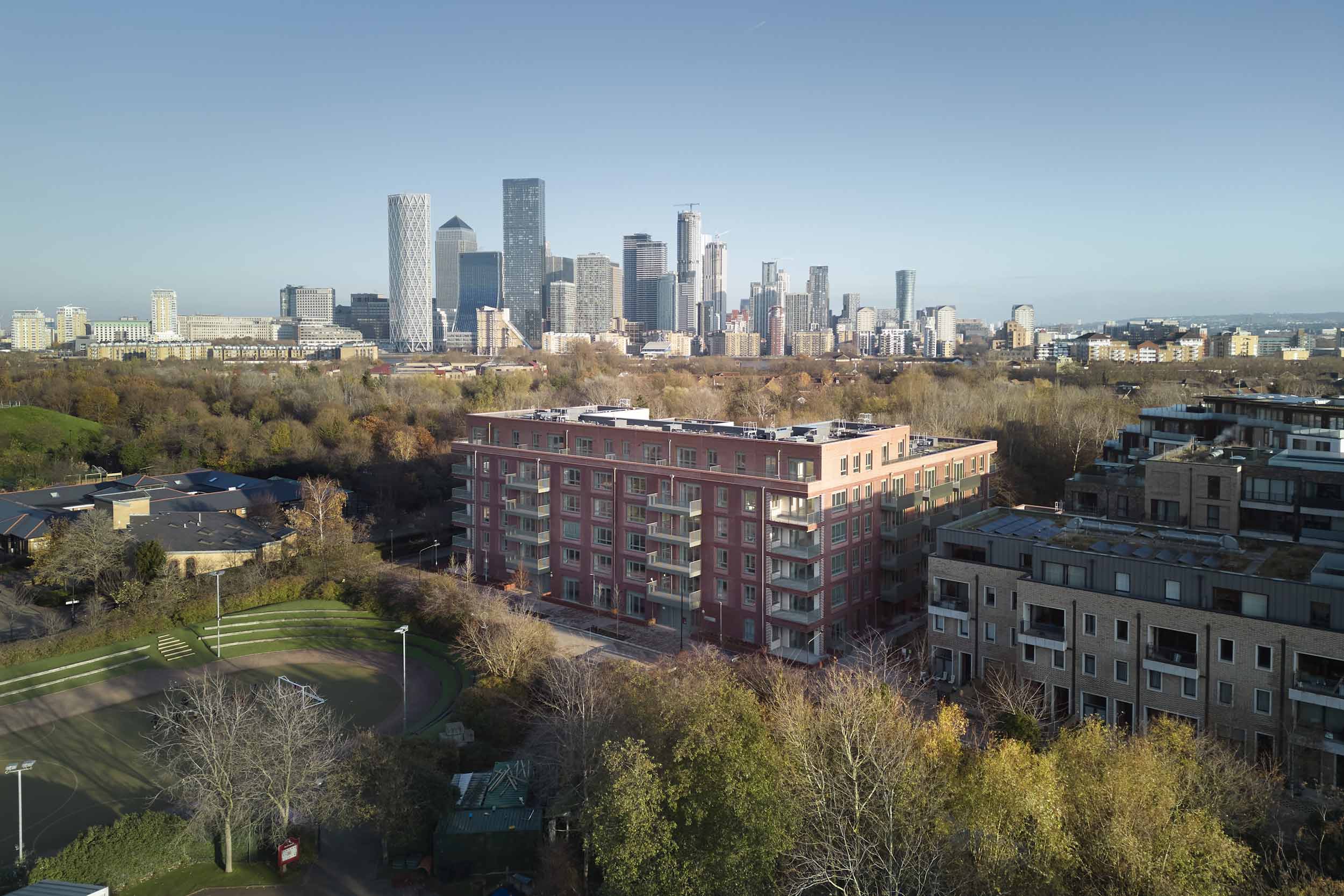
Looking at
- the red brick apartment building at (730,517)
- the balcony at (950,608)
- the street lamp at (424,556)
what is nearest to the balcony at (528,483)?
the red brick apartment building at (730,517)

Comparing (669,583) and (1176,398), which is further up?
(1176,398)

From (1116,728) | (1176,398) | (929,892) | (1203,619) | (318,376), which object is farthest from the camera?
(318,376)

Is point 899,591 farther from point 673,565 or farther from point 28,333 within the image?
point 28,333

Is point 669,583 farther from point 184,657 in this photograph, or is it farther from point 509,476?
point 184,657

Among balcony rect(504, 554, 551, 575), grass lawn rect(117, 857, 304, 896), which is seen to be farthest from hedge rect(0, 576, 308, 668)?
grass lawn rect(117, 857, 304, 896)

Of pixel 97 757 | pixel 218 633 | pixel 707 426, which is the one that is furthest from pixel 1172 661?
pixel 218 633

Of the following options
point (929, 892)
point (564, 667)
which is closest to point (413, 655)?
point (564, 667)

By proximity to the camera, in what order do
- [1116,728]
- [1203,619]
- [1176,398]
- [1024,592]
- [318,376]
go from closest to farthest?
[1116,728] < [1203,619] < [1024,592] < [1176,398] < [318,376]

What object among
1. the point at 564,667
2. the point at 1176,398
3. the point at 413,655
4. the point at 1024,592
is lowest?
the point at 413,655

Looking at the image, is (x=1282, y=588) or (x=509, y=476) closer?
(x=1282, y=588)
